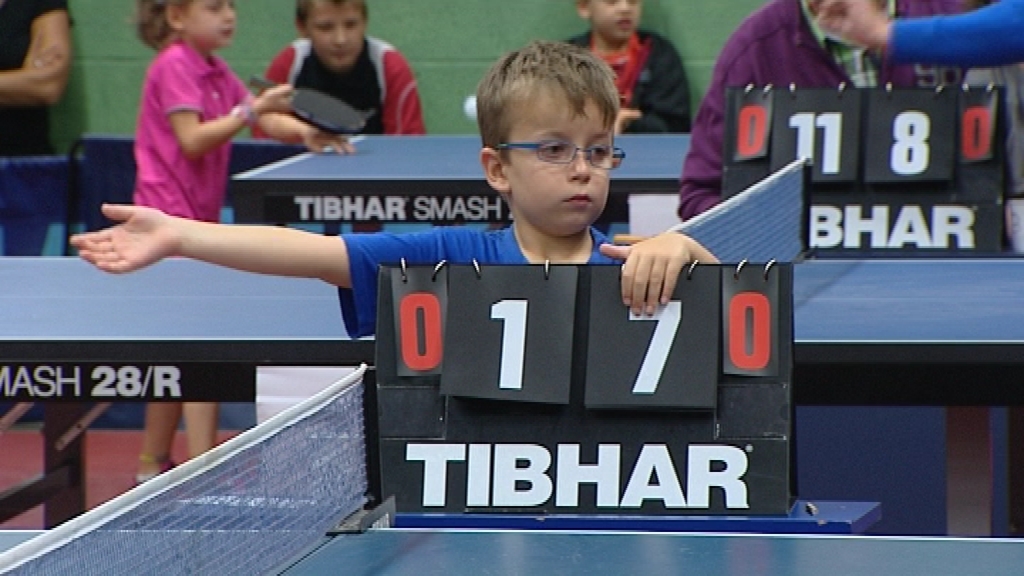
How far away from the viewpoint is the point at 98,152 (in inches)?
307

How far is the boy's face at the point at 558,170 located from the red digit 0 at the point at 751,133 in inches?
70.6

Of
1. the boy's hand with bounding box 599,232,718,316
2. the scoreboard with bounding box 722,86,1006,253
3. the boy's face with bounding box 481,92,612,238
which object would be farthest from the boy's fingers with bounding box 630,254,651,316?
the scoreboard with bounding box 722,86,1006,253

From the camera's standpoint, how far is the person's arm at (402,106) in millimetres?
8211

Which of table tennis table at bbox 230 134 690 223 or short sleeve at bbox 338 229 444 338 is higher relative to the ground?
table tennis table at bbox 230 134 690 223

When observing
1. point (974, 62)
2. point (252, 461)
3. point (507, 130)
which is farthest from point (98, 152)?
point (252, 461)

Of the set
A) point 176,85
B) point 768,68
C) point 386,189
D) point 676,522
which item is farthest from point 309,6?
point 676,522

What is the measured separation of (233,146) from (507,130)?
4966 millimetres

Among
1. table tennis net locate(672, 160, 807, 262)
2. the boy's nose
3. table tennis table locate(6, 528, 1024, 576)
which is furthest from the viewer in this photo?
table tennis net locate(672, 160, 807, 262)

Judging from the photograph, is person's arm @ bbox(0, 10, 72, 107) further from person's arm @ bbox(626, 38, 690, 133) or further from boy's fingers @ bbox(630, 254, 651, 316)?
boy's fingers @ bbox(630, 254, 651, 316)

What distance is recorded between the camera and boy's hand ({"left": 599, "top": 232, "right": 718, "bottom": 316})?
8.35 feet

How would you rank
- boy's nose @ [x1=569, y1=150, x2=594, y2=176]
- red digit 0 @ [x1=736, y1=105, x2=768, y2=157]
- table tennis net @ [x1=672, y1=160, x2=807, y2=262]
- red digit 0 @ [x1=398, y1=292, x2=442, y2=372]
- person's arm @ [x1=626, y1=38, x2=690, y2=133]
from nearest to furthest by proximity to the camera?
red digit 0 @ [x1=398, y1=292, x2=442, y2=372]
boy's nose @ [x1=569, y1=150, x2=594, y2=176]
table tennis net @ [x1=672, y1=160, x2=807, y2=262]
red digit 0 @ [x1=736, y1=105, x2=768, y2=157]
person's arm @ [x1=626, y1=38, x2=690, y2=133]

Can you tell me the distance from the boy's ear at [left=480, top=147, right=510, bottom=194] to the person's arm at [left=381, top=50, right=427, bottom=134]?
5321mm

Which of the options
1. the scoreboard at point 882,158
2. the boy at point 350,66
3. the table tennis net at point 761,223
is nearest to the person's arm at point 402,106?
the boy at point 350,66

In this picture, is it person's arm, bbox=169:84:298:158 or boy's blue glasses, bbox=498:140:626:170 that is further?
person's arm, bbox=169:84:298:158
